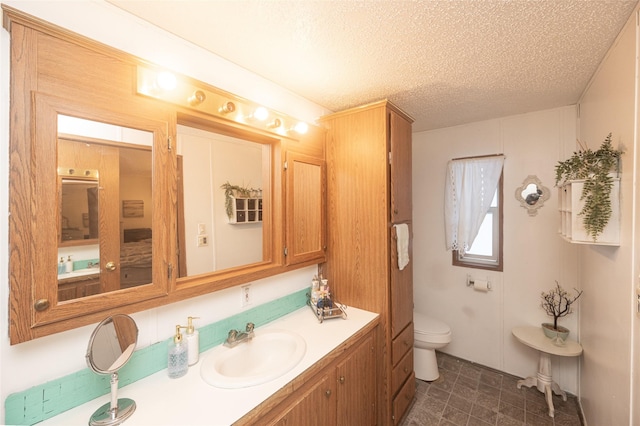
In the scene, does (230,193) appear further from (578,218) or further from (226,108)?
(578,218)

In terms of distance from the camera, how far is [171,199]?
1179 millimetres

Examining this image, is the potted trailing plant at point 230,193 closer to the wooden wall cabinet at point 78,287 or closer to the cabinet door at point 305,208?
the cabinet door at point 305,208

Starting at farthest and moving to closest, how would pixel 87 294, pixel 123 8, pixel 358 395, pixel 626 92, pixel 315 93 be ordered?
1. pixel 315 93
2. pixel 358 395
3. pixel 626 92
4. pixel 123 8
5. pixel 87 294

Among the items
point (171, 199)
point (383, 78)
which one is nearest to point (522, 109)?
point (383, 78)

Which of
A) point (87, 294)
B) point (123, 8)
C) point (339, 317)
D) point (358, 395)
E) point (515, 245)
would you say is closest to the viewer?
point (87, 294)

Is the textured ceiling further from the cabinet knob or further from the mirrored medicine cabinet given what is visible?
the cabinet knob

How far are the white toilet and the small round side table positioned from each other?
1.95 feet

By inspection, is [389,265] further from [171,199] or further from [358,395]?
[171,199]

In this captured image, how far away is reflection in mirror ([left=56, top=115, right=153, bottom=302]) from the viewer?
94 cm

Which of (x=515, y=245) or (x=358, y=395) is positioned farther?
(x=515, y=245)

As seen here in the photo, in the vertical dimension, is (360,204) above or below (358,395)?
above

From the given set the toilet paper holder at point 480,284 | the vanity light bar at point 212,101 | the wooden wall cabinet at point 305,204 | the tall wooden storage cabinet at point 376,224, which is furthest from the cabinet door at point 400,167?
the toilet paper holder at point 480,284

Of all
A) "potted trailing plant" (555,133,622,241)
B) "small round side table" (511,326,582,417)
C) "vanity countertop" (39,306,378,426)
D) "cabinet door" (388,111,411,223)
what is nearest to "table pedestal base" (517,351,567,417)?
"small round side table" (511,326,582,417)

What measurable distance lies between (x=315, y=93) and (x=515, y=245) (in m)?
2.29
